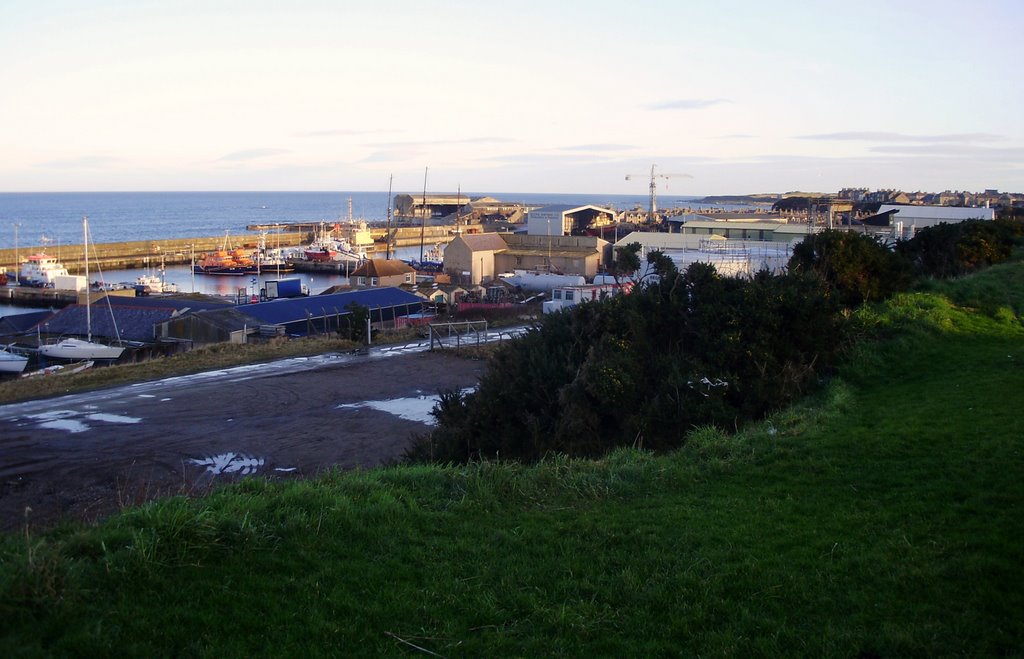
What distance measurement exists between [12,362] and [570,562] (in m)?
25.9

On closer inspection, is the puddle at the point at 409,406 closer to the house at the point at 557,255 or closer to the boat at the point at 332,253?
the house at the point at 557,255

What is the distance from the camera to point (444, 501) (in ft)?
20.9

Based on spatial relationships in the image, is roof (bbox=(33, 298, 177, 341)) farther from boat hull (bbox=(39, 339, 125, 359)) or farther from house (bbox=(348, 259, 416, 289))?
house (bbox=(348, 259, 416, 289))

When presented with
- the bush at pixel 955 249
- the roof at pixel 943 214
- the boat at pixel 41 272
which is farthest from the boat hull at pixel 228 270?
the bush at pixel 955 249

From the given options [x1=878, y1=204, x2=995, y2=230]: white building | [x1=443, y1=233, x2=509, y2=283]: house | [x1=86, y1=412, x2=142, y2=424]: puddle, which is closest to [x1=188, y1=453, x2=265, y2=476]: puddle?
[x1=86, y1=412, x2=142, y2=424]: puddle

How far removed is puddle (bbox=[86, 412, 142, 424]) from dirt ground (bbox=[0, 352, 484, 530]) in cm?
2

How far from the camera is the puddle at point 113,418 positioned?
1541 cm

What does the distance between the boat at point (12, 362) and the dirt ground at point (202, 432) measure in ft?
29.9

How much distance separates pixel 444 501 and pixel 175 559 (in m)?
2.12

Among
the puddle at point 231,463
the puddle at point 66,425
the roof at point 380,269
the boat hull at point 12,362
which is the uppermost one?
the roof at point 380,269

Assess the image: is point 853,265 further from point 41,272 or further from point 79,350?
point 41,272

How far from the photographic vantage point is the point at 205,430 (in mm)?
14688

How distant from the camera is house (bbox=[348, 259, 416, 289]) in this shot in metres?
45.2

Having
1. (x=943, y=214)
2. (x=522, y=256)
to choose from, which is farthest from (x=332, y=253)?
(x=943, y=214)
